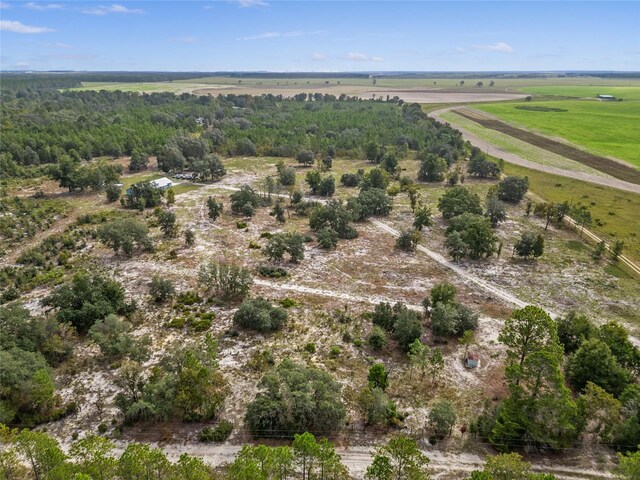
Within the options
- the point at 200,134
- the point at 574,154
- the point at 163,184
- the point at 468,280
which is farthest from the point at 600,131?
the point at 163,184

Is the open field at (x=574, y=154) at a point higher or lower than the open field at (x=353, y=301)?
higher

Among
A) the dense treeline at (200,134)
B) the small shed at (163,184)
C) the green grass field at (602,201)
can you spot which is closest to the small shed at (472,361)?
the green grass field at (602,201)

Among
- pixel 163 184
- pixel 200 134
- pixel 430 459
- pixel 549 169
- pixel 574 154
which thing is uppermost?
pixel 200 134

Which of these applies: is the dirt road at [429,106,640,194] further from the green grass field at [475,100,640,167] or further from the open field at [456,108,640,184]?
the green grass field at [475,100,640,167]

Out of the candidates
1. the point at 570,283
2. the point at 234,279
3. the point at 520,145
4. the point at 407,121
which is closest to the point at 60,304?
the point at 234,279

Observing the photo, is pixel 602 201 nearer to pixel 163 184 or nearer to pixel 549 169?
pixel 549 169

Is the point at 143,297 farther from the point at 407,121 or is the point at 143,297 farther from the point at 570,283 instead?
the point at 407,121

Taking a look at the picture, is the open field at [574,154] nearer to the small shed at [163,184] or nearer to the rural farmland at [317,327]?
the rural farmland at [317,327]
